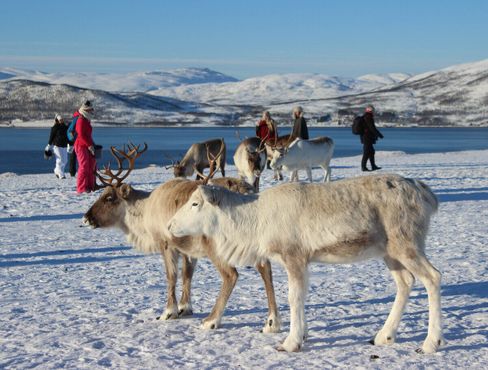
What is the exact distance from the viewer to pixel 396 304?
5.56 metres

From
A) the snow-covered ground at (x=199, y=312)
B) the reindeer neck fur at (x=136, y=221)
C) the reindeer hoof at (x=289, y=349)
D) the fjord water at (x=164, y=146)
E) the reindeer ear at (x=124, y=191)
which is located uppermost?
the reindeer ear at (x=124, y=191)

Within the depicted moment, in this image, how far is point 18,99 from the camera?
173875 millimetres

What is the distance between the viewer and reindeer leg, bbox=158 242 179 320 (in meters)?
6.27

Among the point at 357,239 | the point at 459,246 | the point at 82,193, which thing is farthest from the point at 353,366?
the point at 82,193

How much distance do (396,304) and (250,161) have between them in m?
9.45

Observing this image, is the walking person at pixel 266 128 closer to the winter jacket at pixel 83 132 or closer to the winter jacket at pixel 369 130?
the winter jacket at pixel 369 130

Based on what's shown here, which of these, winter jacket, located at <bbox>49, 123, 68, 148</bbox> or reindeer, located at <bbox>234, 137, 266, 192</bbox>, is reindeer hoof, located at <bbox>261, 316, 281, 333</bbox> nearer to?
reindeer, located at <bbox>234, 137, 266, 192</bbox>

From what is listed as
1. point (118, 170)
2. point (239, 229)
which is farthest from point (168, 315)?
point (118, 170)

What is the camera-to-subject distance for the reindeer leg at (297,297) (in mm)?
5367

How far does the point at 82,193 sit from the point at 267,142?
14.2 feet

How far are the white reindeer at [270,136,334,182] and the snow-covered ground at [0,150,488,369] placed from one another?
6.64 meters

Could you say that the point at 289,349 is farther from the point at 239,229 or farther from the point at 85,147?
the point at 85,147

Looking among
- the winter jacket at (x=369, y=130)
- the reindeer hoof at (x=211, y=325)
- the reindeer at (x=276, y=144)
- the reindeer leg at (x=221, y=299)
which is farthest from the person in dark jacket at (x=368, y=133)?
the reindeer hoof at (x=211, y=325)

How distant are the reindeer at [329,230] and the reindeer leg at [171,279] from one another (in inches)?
29.0
